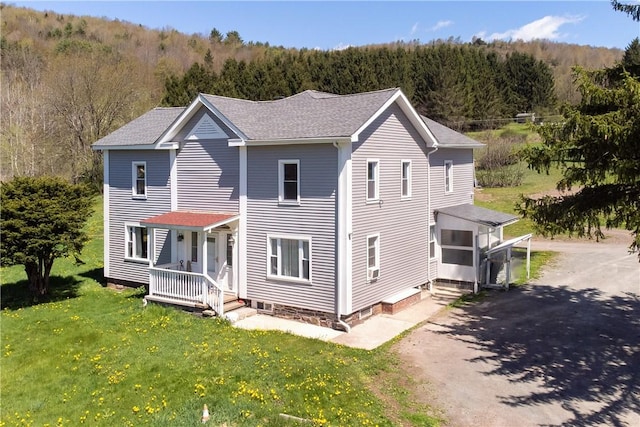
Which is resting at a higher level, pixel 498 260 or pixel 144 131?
pixel 144 131

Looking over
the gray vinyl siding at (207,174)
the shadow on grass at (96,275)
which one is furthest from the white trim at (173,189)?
→ the shadow on grass at (96,275)

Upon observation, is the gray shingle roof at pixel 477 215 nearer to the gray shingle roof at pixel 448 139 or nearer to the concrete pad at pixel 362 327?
the gray shingle roof at pixel 448 139

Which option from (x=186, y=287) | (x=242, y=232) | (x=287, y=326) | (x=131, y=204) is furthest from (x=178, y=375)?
(x=131, y=204)

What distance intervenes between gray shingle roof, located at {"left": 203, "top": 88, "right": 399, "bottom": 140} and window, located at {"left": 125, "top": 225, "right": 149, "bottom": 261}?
6615 mm

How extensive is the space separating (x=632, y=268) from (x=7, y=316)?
2592 cm

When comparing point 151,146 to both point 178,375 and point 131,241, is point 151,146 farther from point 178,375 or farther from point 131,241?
point 178,375

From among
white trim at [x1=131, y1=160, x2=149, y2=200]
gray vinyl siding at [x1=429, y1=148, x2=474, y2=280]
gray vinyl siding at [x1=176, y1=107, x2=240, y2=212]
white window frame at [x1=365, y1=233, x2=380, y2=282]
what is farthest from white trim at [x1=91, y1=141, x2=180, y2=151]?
gray vinyl siding at [x1=429, y1=148, x2=474, y2=280]

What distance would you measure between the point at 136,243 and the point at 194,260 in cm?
321

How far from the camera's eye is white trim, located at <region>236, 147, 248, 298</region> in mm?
17328

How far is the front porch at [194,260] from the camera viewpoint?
16.9 meters

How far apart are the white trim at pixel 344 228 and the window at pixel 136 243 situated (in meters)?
9.09

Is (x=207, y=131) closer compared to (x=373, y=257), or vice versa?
(x=373, y=257)

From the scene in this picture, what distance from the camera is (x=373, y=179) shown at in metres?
16.9

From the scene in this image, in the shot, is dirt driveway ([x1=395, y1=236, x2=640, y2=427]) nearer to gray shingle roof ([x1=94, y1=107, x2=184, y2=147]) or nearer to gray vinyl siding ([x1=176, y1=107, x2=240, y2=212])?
gray vinyl siding ([x1=176, y1=107, x2=240, y2=212])
